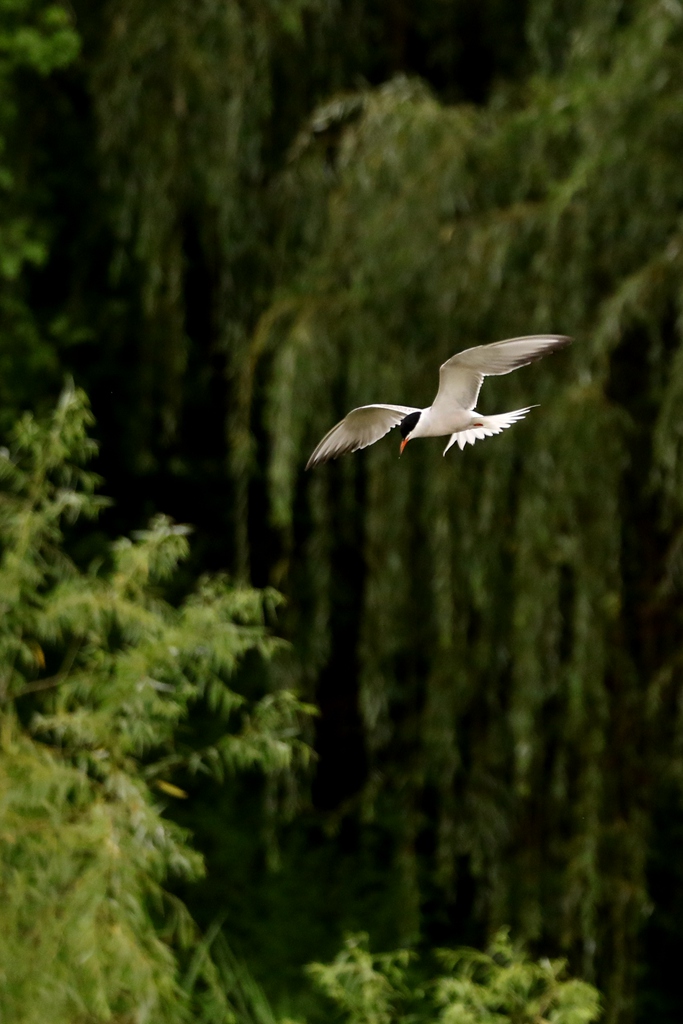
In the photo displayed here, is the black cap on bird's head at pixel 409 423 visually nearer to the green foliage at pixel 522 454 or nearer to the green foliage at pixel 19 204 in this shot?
the green foliage at pixel 522 454

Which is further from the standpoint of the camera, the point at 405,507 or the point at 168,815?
the point at 168,815

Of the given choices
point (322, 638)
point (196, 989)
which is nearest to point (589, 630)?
point (322, 638)

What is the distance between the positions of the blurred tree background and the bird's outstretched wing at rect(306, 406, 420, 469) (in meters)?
1.13

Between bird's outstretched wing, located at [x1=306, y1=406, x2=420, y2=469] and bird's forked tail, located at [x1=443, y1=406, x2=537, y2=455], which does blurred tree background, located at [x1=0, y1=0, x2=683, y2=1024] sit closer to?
bird's outstretched wing, located at [x1=306, y1=406, x2=420, y2=469]

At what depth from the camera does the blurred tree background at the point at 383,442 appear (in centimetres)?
428

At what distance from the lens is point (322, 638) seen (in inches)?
195

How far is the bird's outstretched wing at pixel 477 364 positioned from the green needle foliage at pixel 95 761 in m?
1.41

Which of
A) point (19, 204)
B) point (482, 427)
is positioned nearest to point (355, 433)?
point (482, 427)

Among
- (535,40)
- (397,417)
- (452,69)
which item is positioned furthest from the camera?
(452,69)

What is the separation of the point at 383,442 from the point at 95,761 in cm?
134

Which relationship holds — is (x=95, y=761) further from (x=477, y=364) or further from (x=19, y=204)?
(x=19, y=204)

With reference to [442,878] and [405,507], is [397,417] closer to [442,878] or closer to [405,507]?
[405,507]

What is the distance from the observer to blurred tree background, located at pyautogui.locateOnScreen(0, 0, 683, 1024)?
428 cm

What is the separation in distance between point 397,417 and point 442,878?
252 centimetres
